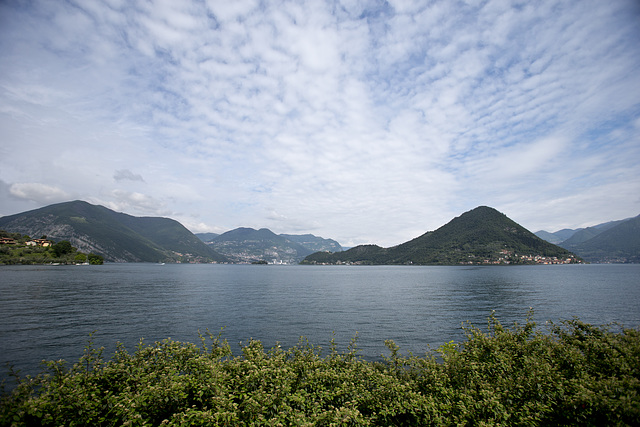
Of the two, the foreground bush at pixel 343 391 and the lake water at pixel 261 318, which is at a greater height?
the foreground bush at pixel 343 391

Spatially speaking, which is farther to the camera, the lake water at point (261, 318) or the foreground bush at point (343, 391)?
the lake water at point (261, 318)

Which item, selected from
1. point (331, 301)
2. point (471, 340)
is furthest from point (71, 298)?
point (471, 340)

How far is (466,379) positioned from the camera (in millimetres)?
12164

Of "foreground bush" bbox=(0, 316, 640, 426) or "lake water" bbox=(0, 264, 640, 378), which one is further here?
"lake water" bbox=(0, 264, 640, 378)

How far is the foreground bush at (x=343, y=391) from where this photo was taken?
8242 mm

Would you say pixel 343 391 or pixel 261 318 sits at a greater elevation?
pixel 343 391

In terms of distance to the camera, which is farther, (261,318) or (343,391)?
(261,318)

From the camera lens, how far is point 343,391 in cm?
1038

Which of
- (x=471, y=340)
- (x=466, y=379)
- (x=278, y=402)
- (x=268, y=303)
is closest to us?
(x=278, y=402)

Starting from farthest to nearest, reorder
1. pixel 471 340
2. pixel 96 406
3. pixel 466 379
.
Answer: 1. pixel 471 340
2. pixel 466 379
3. pixel 96 406

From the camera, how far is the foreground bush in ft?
27.0

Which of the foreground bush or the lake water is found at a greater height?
the foreground bush

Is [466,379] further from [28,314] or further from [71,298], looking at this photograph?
[71,298]

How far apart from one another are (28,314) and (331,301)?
5369 cm
